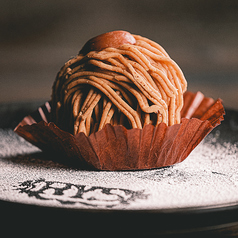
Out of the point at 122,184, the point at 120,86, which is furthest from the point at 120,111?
the point at 122,184

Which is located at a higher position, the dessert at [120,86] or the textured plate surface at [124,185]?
the dessert at [120,86]

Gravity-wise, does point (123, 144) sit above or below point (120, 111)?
below

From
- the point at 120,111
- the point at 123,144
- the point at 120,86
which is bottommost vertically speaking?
the point at 123,144

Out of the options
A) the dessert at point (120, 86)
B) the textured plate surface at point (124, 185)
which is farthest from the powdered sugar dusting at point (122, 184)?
the dessert at point (120, 86)

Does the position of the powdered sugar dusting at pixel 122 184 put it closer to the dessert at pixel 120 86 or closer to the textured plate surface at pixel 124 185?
the textured plate surface at pixel 124 185

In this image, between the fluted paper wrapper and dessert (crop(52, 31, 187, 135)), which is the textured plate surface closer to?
the fluted paper wrapper

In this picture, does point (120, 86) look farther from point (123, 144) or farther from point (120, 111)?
point (123, 144)

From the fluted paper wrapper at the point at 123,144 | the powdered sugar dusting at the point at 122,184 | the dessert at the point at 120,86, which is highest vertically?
the dessert at the point at 120,86

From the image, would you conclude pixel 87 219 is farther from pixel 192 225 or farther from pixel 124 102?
pixel 124 102
